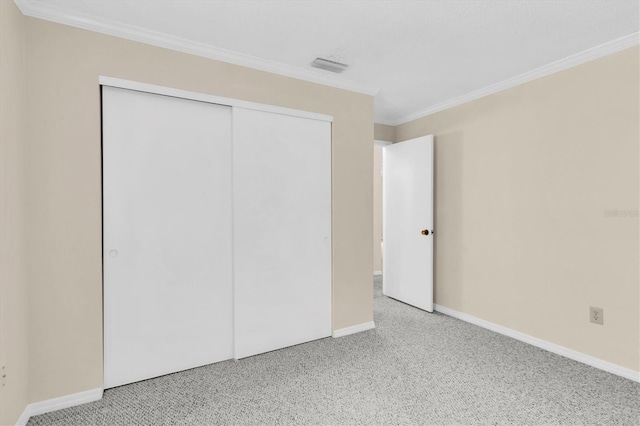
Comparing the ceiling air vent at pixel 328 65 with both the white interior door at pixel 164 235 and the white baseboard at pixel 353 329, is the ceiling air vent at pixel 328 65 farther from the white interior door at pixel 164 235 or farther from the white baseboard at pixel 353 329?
the white baseboard at pixel 353 329

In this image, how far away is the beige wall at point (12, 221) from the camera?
1672mm

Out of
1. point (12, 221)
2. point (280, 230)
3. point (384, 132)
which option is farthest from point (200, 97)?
point (384, 132)

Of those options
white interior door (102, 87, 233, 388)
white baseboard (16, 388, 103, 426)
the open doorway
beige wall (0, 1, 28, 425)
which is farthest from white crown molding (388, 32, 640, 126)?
white baseboard (16, 388, 103, 426)

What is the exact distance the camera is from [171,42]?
2.36m

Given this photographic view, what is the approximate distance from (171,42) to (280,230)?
1634mm

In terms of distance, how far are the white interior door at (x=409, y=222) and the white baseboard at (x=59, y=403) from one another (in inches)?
126

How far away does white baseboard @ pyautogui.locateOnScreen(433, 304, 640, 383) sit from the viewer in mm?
2398

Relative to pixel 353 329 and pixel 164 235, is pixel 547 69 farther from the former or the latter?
pixel 164 235

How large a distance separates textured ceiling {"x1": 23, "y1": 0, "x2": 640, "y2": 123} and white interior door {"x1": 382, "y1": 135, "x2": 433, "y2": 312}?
4.03 ft

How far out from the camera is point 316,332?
3.07m

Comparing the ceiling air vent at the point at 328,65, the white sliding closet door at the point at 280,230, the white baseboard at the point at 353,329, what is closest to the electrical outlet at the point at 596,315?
the white baseboard at the point at 353,329

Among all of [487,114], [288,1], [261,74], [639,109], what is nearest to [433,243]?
[487,114]

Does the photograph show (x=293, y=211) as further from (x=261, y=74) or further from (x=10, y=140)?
(x=10, y=140)

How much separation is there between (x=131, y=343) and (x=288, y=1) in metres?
2.46
